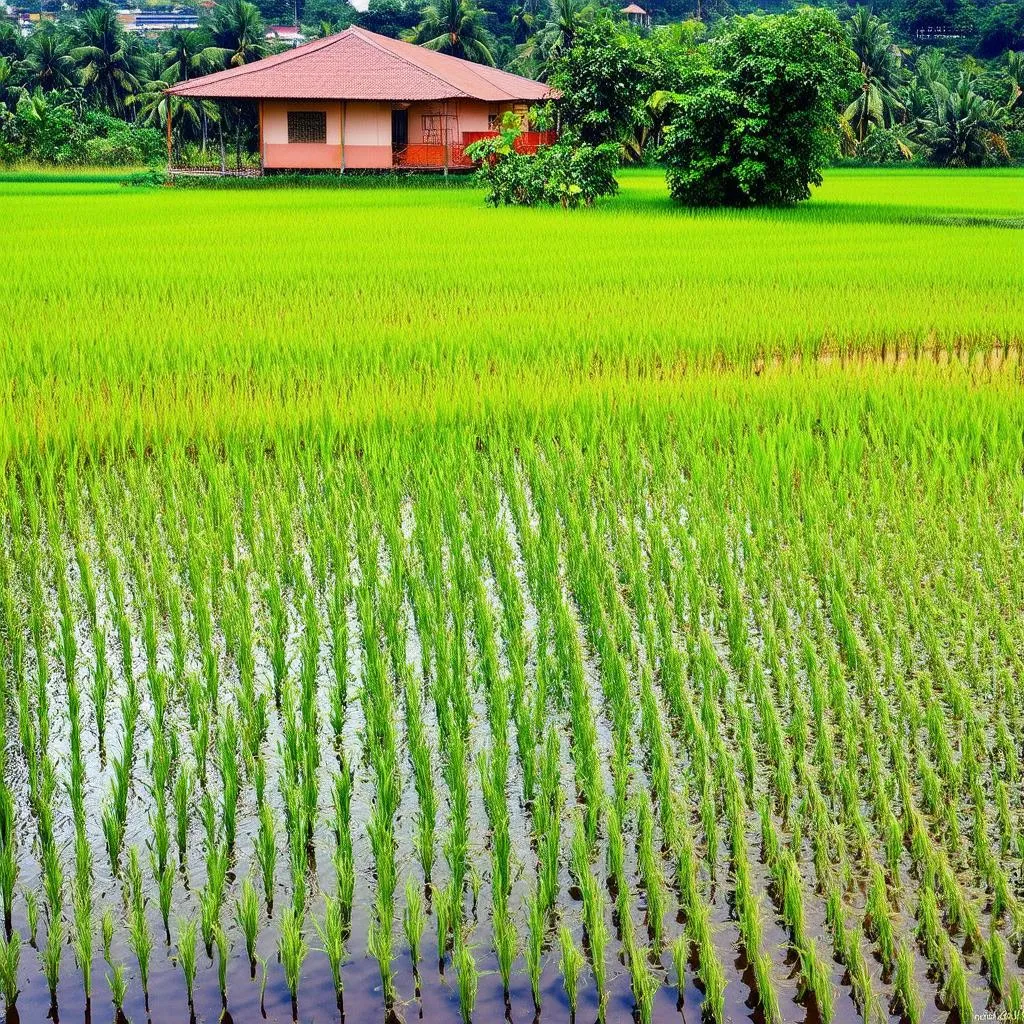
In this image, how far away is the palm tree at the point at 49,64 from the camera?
1417 inches

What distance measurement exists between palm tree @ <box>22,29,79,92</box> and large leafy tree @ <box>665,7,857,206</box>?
25.0m

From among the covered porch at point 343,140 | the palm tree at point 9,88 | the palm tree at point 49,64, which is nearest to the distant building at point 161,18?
the palm tree at point 49,64

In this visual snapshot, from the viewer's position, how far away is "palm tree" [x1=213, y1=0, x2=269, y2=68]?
35.8 metres

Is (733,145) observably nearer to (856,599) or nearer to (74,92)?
(856,599)

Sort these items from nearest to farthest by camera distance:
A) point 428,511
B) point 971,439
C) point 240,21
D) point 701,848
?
point 701,848 → point 428,511 → point 971,439 → point 240,21

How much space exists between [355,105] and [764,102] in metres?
11.5

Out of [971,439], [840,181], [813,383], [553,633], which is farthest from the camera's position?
[840,181]

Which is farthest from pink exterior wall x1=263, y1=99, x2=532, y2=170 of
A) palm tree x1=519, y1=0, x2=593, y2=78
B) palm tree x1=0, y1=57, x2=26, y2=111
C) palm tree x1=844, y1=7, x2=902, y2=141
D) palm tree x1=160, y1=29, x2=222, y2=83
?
palm tree x1=844, y1=7, x2=902, y2=141

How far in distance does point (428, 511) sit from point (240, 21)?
35114 millimetres

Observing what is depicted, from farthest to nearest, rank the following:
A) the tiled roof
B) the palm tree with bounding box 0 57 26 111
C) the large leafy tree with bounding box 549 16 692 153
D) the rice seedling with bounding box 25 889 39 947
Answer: the palm tree with bounding box 0 57 26 111, the tiled roof, the large leafy tree with bounding box 549 16 692 153, the rice seedling with bounding box 25 889 39 947

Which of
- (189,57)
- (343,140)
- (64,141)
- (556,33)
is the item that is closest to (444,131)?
(343,140)

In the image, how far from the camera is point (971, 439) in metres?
5.30

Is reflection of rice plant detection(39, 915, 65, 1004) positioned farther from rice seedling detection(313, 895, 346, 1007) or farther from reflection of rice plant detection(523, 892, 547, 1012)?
reflection of rice plant detection(523, 892, 547, 1012)

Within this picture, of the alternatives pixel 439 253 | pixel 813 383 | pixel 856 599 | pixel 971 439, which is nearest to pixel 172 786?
pixel 856 599
